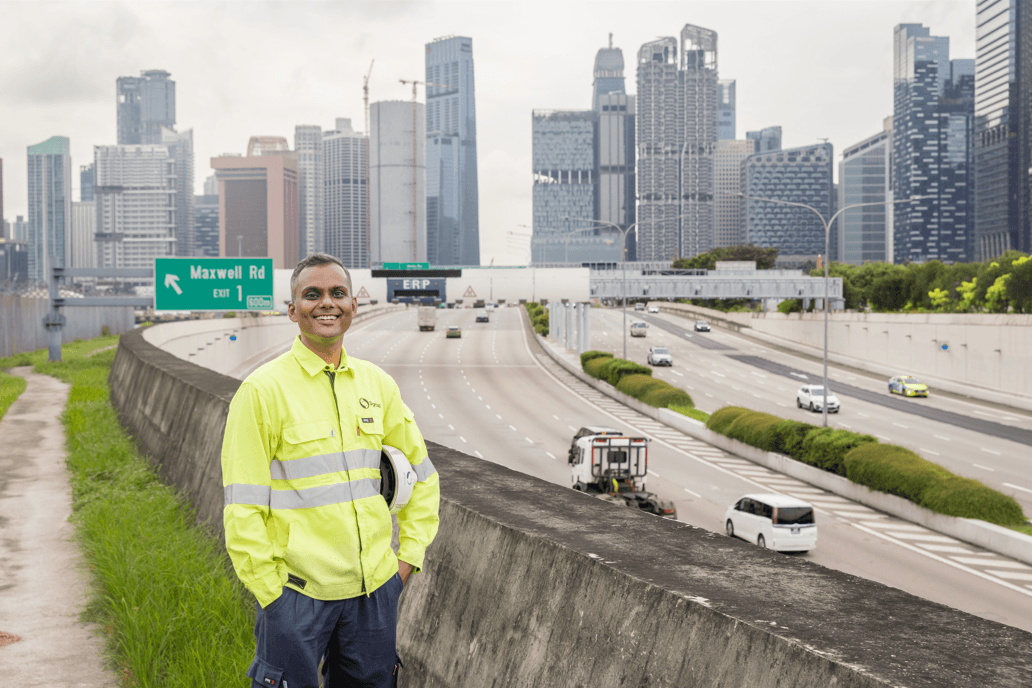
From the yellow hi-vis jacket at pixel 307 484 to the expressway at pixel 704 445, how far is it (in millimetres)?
12505

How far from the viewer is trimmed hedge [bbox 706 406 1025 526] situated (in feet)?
83.6

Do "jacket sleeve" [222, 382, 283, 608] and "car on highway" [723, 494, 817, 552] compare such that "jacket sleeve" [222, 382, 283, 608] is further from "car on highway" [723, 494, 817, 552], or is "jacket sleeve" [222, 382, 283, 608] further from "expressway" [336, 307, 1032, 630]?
"car on highway" [723, 494, 817, 552]

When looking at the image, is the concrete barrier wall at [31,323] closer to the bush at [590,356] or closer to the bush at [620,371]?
the bush at [620,371]

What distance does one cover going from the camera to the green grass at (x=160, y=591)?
6.19m

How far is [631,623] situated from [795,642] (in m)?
0.94

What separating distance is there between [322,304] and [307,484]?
81cm

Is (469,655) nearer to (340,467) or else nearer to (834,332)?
(340,467)

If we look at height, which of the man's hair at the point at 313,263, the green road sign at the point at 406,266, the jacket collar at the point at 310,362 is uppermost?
the green road sign at the point at 406,266

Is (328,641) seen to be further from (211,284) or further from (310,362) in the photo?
(211,284)

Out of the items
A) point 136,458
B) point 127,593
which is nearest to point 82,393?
point 136,458

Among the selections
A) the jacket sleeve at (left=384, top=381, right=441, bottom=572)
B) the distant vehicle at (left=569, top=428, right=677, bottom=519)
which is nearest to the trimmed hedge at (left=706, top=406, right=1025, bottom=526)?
the distant vehicle at (left=569, top=428, right=677, bottom=519)

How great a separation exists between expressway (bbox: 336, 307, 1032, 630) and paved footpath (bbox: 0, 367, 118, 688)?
37.6ft

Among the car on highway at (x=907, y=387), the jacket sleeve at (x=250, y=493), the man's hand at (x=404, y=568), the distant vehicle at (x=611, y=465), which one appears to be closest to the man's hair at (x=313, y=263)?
the jacket sleeve at (x=250, y=493)

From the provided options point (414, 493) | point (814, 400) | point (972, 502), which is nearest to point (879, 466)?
point (972, 502)
